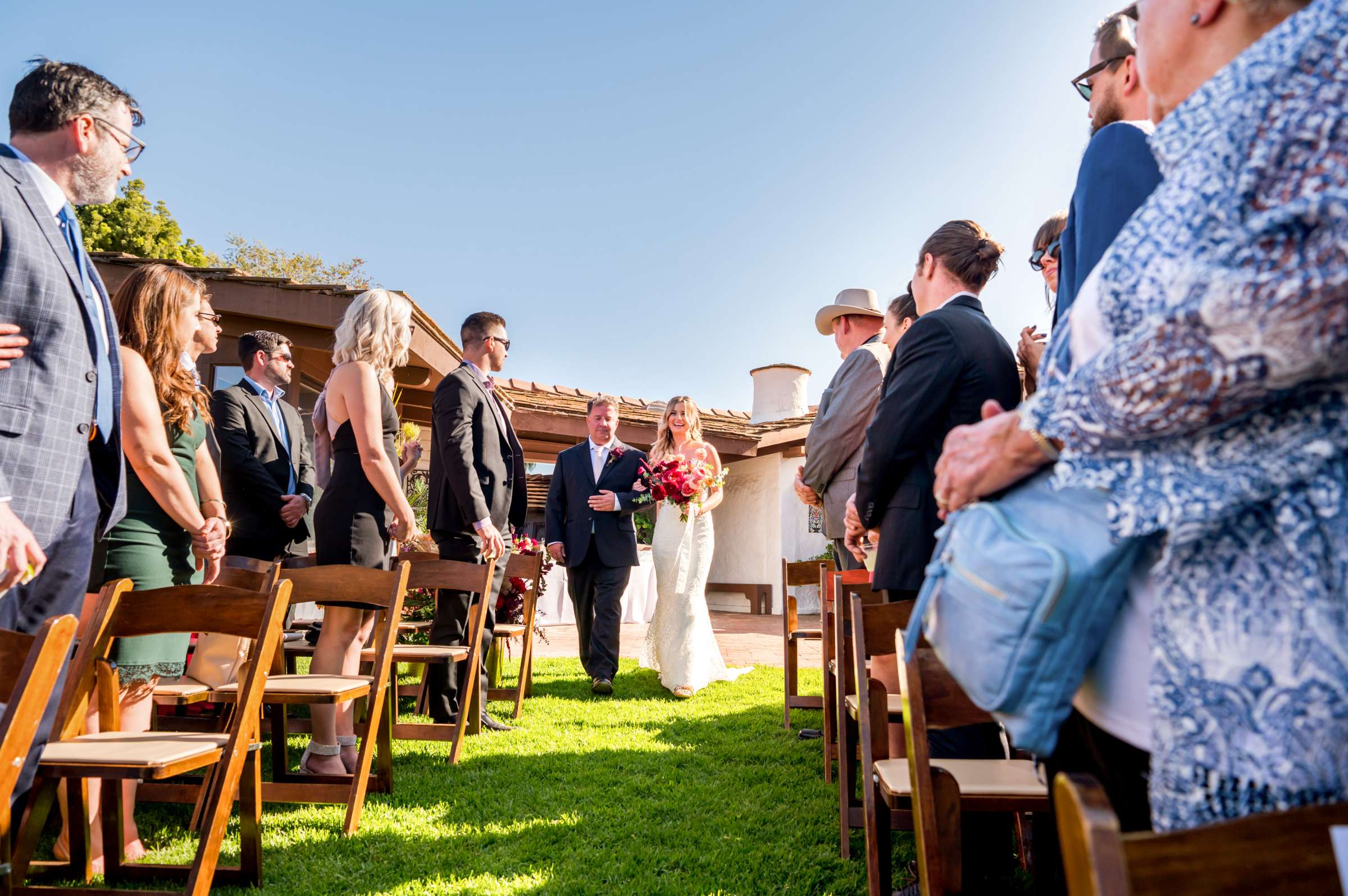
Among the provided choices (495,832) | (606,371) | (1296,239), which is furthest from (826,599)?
(606,371)

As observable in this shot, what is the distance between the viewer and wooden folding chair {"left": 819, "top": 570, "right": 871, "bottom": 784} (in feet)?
13.3

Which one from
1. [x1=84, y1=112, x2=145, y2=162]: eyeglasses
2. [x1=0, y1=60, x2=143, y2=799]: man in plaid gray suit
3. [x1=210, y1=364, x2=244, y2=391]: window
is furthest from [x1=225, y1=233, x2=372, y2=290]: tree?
[x1=0, y1=60, x2=143, y2=799]: man in plaid gray suit

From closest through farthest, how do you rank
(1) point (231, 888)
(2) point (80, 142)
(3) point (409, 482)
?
(2) point (80, 142) → (1) point (231, 888) → (3) point (409, 482)

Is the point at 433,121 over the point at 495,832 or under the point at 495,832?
over

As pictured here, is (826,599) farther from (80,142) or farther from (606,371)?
(606,371)

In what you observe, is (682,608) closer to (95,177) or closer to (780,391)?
Result: (95,177)

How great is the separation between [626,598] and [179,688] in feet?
34.7

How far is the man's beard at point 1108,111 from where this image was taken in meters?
1.98

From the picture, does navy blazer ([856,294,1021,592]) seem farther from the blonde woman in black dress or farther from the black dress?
the black dress

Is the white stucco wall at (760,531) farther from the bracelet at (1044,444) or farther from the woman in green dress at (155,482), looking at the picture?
the bracelet at (1044,444)

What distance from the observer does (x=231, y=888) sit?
2.62 m

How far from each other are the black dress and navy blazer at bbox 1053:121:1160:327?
3120 mm

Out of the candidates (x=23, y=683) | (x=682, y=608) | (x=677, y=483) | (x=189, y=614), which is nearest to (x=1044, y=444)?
(x=23, y=683)

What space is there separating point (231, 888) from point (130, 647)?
84 centimetres
